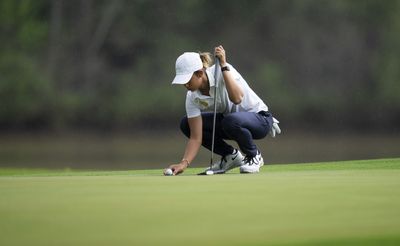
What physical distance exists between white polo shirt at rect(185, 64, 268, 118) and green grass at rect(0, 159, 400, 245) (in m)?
1.31

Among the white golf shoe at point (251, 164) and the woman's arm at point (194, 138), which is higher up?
the woman's arm at point (194, 138)

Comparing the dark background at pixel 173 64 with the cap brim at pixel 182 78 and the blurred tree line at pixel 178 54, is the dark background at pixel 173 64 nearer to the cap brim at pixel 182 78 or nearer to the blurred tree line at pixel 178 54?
the blurred tree line at pixel 178 54

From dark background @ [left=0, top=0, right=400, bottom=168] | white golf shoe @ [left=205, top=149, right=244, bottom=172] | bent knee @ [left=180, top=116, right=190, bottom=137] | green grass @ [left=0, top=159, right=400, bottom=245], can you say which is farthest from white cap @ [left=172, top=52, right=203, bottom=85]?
dark background @ [left=0, top=0, right=400, bottom=168]

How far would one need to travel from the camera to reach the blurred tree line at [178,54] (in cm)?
2353

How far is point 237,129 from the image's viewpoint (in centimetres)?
457

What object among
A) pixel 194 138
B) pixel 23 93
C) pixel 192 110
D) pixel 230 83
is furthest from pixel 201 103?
pixel 23 93

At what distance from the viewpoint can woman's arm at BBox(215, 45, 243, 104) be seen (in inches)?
170

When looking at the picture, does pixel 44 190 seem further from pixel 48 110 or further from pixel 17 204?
pixel 48 110

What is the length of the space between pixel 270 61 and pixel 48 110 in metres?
6.00

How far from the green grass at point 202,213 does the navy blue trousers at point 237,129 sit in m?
1.30

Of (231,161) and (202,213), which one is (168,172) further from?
(202,213)

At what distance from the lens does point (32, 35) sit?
24.4 meters

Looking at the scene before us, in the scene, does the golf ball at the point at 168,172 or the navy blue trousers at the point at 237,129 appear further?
the navy blue trousers at the point at 237,129

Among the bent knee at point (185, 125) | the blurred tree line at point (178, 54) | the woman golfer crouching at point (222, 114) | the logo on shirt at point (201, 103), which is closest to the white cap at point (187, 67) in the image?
the woman golfer crouching at point (222, 114)
